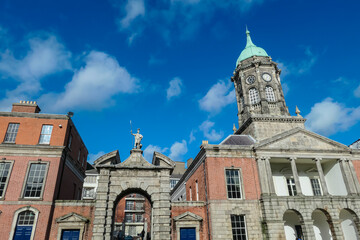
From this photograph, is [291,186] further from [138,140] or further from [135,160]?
[138,140]

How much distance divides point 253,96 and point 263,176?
1530 cm

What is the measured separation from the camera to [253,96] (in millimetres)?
35938

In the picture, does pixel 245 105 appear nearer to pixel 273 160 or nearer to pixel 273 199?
pixel 273 160

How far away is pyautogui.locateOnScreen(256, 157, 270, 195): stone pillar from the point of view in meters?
23.3

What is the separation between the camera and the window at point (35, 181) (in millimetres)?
20906

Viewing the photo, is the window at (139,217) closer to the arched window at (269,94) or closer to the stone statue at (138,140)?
the stone statue at (138,140)

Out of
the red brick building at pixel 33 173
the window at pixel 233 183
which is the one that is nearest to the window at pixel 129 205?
the red brick building at pixel 33 173

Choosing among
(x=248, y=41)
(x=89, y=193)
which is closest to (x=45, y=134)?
(x=89, y=193)

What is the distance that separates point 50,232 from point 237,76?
3217cm

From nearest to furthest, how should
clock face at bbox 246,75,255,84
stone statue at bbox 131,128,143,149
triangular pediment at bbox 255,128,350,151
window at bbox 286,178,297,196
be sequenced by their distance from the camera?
stone statue at bbox 131,128,143,149 → triangular pediment at bbox 255,128,350,151 → window at bbox 286,178,297,196 → clock face at bbox 246,75,255,84

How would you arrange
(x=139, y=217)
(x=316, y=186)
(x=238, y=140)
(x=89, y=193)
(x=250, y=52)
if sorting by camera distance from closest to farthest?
(x=316, y=186)
(x=238, y=140)
(x=250, y=52)
(x=89, y=193)
(x=139, y=217)

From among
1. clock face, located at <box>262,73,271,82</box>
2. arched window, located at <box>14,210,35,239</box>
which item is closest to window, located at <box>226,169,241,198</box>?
arched window, located at <box>14,210,35,239</box>

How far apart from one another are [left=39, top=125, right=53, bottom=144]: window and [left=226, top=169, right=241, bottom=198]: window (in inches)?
688

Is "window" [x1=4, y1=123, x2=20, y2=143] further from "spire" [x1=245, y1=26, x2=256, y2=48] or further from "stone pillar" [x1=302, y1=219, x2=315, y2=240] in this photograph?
"spire" [x1=245, y1=26, x2=256, y2=48]
